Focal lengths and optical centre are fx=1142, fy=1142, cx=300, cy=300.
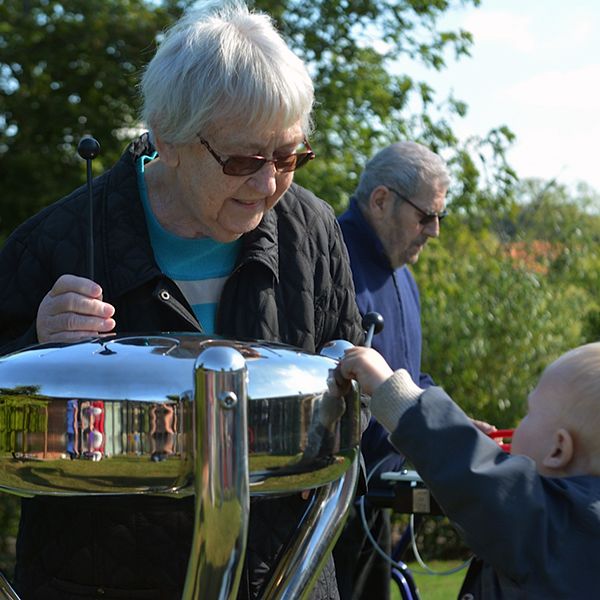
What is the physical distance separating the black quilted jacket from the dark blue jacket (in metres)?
1.56

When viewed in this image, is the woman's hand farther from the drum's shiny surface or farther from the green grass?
the green grass

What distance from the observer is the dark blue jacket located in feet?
11.6

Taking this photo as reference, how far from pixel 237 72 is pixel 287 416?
0.74 metres

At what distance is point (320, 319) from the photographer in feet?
6.65

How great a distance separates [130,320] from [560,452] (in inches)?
27.9

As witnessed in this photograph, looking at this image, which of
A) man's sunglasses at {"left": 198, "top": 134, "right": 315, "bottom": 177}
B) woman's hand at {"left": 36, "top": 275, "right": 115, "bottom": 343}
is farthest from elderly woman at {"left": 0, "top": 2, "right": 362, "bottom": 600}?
woman's hand at {"left": 36, "top": 275, "right": 115, "bottom": 343}

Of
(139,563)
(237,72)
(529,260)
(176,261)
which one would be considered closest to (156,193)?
(176,261)

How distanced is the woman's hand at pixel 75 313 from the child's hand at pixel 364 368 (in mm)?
340

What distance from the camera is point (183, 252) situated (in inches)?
77.1

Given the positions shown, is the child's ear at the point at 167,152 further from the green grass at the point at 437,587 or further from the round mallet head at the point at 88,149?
the green grass at the point at 437,587

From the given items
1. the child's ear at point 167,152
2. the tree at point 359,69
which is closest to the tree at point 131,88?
the tree at point 359,69

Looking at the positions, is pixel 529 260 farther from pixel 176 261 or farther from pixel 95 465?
pixel 95 465

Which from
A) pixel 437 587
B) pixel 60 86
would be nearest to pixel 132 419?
pixel 437 587

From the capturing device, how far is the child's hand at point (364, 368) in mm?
1434
